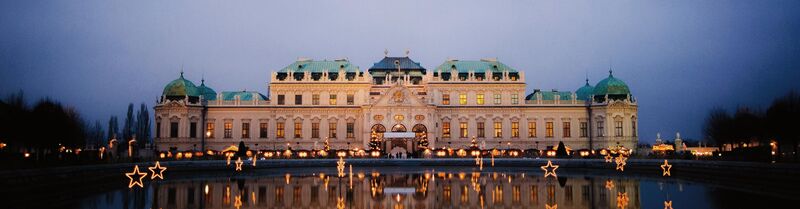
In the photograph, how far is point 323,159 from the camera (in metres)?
66.7

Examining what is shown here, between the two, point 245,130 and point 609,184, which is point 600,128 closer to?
point 245,130

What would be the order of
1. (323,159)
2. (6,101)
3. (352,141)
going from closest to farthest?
(6,101) → (323,159) → (352,141)

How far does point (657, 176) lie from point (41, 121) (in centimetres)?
4871

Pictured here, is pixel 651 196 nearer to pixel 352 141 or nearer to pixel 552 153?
pixel 552 153

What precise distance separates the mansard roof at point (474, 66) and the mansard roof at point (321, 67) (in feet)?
37.8

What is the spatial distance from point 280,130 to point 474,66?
2663cm

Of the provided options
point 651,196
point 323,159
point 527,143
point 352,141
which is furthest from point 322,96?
point 651,196

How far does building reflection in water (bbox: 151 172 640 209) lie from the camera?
98.9ft

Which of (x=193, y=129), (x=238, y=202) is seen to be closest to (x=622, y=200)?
(x=238, y=202)

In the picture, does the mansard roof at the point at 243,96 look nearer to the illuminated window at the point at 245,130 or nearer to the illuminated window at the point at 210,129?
the illuminated window at the point at 245,130

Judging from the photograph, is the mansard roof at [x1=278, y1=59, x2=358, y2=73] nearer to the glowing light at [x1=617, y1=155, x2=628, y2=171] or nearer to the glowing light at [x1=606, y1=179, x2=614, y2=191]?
the glowing light at [x1=617, y1=155, x2=628, y2=171]

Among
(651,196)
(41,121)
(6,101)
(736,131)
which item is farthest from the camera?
(736,131)

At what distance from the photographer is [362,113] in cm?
8500

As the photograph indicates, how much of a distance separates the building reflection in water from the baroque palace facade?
1568 inches
